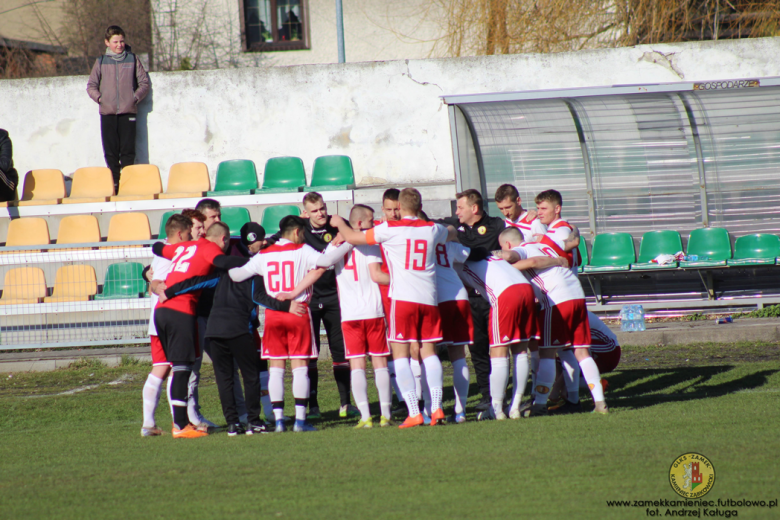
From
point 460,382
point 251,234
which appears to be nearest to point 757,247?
point 460,382

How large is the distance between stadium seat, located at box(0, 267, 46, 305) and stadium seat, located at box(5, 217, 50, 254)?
62.9 inches

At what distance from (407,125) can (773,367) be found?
827 centimetres

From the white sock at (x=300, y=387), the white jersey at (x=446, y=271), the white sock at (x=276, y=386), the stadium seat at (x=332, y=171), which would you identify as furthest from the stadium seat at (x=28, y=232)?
the white jersey at (x=446, y=271)

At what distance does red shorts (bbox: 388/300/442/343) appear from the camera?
5980 millimetres

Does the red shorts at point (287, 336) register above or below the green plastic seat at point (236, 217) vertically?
below

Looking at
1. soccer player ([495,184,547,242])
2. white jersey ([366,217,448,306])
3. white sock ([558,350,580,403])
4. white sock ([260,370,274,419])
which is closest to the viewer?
white jersey ([366,217,448,306])

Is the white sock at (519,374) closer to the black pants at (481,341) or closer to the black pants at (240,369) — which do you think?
the black pants at (481,341)

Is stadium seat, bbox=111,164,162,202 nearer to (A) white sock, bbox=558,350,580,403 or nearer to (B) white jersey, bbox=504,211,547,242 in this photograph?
(B) white jersey, bbox=504,211,547,242

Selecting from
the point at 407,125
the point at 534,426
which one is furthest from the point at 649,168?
the point at 534,426

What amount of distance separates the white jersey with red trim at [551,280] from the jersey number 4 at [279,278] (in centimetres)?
185

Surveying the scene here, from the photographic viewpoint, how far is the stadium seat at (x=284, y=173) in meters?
14.0

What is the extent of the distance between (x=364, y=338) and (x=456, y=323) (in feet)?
2.52

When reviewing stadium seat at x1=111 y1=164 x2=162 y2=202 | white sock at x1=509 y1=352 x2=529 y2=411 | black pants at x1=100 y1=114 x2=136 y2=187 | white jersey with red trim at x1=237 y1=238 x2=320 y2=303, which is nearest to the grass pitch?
white sock at x1=509 y1=352 x2=529 y2=411

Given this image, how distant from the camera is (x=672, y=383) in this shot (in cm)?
790
